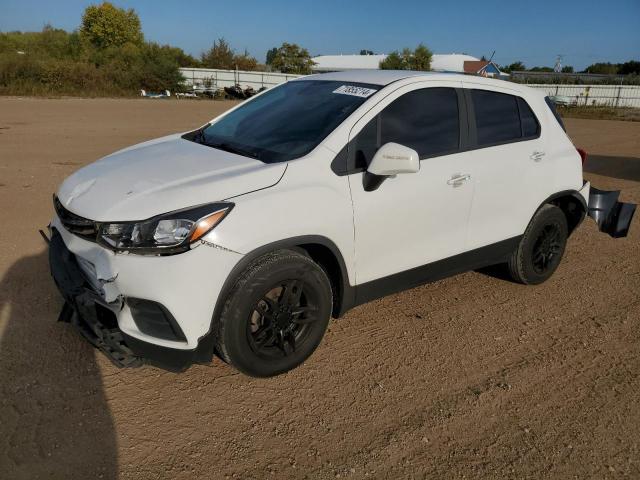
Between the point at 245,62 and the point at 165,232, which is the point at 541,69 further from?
the point at 165,232

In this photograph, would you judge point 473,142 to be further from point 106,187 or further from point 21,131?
point 21,131

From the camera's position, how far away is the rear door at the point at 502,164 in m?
3.79

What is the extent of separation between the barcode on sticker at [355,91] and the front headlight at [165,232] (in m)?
1.43

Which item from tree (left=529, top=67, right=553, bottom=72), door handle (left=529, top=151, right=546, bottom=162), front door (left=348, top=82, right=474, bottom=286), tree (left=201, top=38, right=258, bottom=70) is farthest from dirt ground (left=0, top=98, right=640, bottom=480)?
tree (left=529, top=67, right=553, bottom=72)

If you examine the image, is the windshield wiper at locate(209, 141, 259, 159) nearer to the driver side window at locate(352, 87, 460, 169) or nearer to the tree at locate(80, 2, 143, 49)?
the driver side window at locate(352, 87, 460, 169)

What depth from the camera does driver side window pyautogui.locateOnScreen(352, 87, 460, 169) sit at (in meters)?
3.23

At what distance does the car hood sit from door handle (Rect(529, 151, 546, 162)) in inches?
89.7

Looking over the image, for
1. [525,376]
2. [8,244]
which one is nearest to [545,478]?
[525,376]

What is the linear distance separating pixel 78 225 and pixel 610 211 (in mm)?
4993

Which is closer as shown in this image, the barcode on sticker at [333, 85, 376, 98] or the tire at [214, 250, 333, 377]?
the tire at [214, 250, 333, 377]

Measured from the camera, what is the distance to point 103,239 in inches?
103

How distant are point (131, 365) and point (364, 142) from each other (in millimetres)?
1886

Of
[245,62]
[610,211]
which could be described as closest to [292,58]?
[245,62]

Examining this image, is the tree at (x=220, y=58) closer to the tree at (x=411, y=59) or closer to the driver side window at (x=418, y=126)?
the tree at (x=411, y=59)
